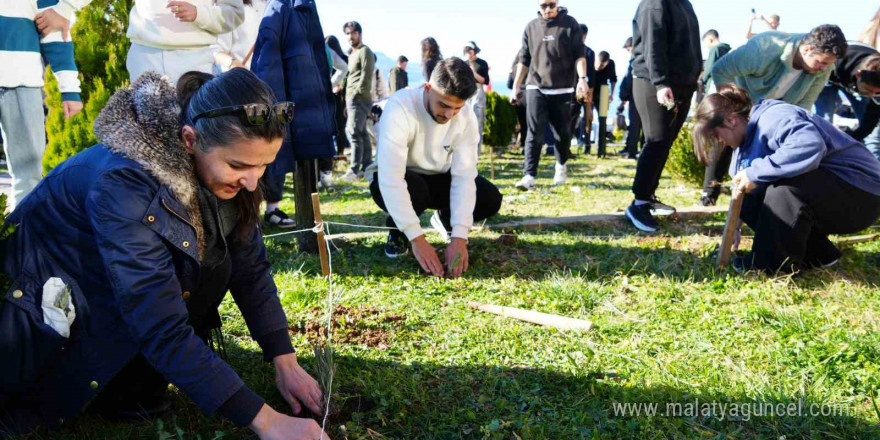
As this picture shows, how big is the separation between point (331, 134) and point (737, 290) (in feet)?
8.39

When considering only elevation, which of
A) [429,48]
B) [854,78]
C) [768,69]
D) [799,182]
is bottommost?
[799,182]

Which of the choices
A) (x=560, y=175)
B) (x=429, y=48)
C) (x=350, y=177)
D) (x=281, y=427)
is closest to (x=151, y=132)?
(x=281, y=427)

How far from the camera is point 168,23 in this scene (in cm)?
358

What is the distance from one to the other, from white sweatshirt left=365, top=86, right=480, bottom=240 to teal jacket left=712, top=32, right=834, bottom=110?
7.52 ft

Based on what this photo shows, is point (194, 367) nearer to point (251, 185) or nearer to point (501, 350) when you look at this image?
point (251, 185)

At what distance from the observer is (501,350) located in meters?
2.57

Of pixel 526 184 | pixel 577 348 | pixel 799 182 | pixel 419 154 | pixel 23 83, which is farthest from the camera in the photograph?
pixel 526 184

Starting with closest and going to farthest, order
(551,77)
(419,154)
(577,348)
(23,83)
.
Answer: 1. (577,348)
2. (23,83)
3. (419,154)
4. (551,77)

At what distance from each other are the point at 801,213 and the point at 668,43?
194 centimetres

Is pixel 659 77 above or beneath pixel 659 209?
above

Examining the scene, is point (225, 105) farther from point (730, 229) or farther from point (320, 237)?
point (730, 229)

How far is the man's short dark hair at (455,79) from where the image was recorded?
→ 338cm

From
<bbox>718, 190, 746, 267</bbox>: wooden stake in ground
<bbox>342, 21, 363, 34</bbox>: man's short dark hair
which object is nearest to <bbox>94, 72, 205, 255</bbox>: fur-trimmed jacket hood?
<bbox>718, 190, 746, 267</bbox>: wooden stake in ground

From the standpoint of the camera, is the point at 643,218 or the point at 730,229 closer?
the point at 730,229
